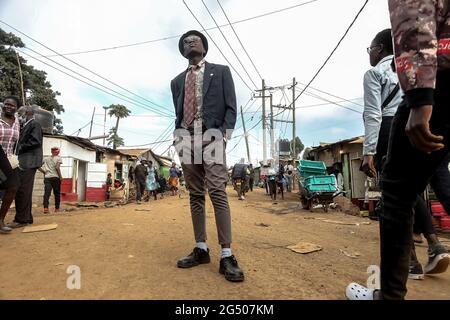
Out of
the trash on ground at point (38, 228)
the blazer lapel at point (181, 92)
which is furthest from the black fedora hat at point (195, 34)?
the trash on ground at point (38, 228)

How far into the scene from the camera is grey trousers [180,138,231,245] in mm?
2471

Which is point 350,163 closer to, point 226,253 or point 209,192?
point 209,192

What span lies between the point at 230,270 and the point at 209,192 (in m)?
0.64

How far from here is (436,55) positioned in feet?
4.09

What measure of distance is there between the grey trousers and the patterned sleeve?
1584 mm

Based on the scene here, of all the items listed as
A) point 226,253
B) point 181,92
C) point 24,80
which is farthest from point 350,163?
point 24,80

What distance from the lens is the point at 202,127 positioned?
8.89 feet

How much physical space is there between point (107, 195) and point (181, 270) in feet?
62.0

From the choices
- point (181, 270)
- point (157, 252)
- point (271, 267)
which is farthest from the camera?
point (157, 252)

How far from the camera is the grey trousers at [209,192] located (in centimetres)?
247
